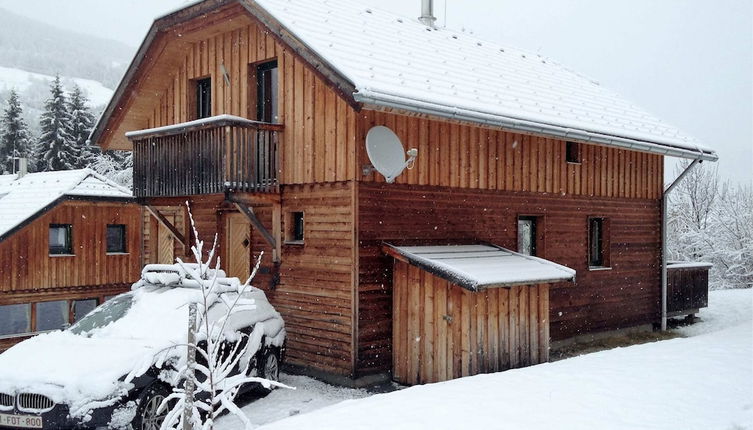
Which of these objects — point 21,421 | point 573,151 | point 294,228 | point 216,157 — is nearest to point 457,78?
point 573,151

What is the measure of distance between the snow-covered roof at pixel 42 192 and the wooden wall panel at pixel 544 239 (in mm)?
11211

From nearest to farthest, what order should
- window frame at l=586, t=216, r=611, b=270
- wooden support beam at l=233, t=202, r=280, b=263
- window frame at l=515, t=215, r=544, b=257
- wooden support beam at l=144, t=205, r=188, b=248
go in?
wooden support beam at l=233, t=202, r=280, b=263 → wooden support beam at l=144, t=205, r=188, b=248 → window frame at l=515, t=215, r=544, b=257 → window frame at l=586, t=216, r=611, b=270

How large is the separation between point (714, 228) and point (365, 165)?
27.6 metres

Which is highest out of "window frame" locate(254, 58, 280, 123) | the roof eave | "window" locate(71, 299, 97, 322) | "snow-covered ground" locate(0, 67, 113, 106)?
"snow-covered ground" locate(0, 67, 113, 106)

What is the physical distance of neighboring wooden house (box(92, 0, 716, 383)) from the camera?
11.9m

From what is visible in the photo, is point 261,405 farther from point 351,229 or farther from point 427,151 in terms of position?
point 427,151

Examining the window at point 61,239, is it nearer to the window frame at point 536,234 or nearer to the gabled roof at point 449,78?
the gabled roof at point 449,78

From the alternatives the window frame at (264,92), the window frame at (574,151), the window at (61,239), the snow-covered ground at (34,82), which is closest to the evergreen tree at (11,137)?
the window at (61,239)

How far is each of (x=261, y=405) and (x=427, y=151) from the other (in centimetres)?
549

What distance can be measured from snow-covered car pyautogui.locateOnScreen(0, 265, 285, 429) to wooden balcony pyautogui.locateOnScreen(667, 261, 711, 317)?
12919mm

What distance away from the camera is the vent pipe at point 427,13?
18.3 m

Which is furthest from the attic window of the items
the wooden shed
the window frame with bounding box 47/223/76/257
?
the window frame with bounding box 47/223/76/257

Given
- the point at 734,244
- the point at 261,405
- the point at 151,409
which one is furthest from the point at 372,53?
the point at 734,244

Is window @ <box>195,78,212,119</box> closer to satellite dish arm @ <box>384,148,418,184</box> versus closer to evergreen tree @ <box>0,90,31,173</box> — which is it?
satellite dish arm @ <box>384,148,418,184</box>
